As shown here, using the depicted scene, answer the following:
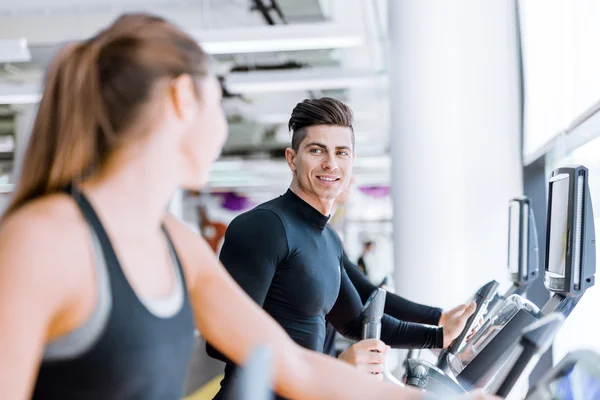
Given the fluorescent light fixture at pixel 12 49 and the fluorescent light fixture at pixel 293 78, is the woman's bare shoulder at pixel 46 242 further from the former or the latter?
the fluorescent light fixture at pixel 293 78

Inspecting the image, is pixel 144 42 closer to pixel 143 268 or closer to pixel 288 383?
pixel 143 268

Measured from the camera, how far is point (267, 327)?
113 centimetres

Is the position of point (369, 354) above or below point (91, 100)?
below

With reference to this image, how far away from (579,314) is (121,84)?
2.03 metres

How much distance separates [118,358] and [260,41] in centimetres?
444

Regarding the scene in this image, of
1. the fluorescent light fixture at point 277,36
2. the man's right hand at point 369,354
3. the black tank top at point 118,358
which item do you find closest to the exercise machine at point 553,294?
the man's right hand at point 369,354

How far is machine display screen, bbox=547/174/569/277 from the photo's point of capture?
4.97 feet

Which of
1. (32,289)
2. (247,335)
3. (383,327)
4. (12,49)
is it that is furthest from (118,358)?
(12,49)

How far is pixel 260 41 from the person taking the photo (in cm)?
515

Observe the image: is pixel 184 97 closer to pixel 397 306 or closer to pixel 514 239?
pixel 514 239

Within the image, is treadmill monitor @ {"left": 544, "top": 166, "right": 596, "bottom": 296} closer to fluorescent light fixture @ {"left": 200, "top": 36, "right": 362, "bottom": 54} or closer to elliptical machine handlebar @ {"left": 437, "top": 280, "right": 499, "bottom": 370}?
elliptical machine handlebar @ {"left": 437, "top": 280, "right": 499, "bottom": 370}

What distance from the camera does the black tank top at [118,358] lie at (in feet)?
2.86

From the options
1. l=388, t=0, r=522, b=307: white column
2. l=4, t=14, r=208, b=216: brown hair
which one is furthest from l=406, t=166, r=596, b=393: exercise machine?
l=388, t=0, r=522, b=307: white column

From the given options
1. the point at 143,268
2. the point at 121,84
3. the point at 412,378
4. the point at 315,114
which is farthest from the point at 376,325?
the point at 121,84
